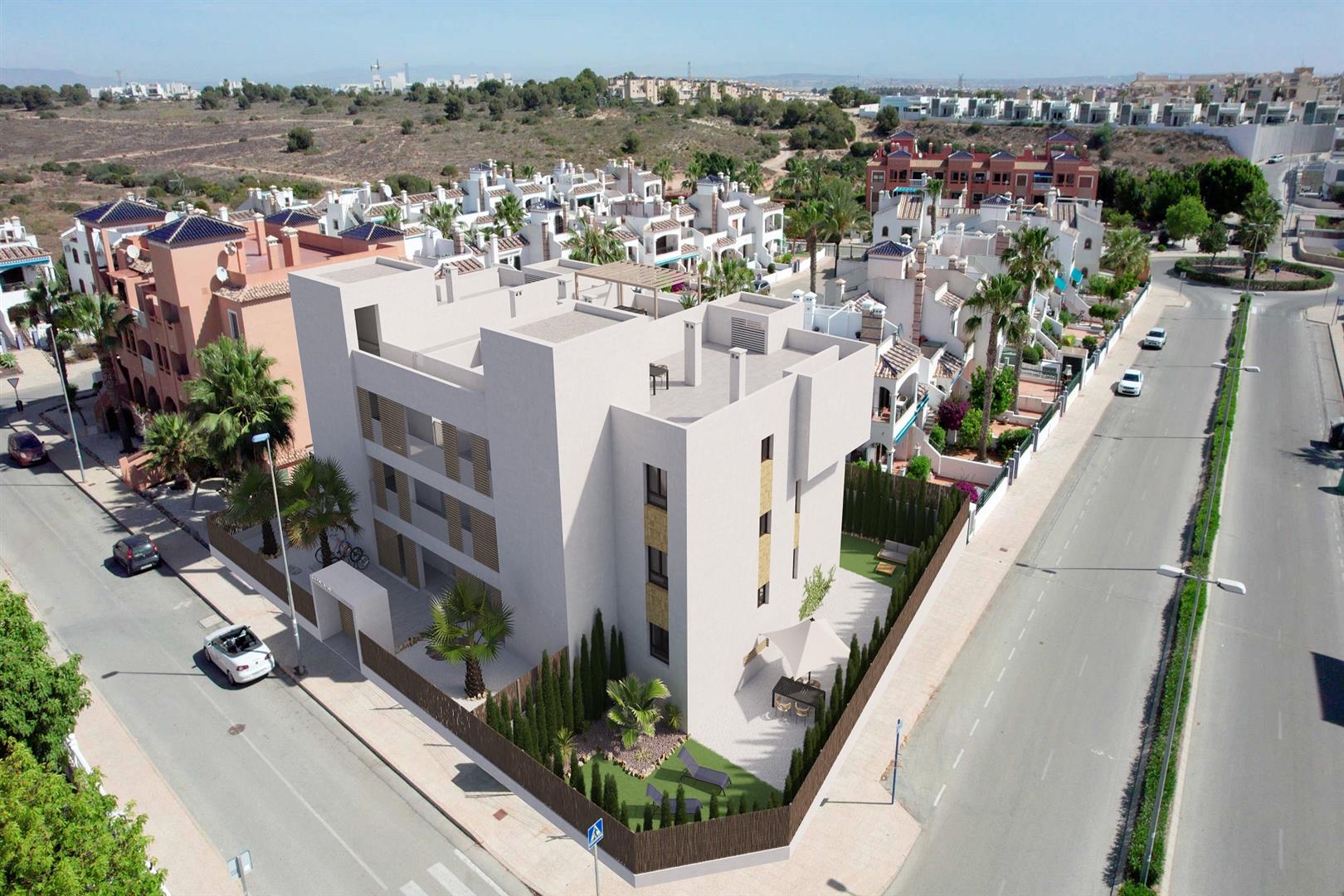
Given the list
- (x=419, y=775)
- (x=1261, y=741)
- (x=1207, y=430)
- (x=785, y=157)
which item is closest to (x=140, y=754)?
(x=419, y=775)

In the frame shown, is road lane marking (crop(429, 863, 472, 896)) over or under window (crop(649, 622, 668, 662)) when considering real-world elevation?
under

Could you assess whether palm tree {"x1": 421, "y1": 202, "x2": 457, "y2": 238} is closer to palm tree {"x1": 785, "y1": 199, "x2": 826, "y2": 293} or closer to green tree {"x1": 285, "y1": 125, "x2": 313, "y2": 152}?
palm tree {"x1": 785, "y1": 199, "x2": 826, "y2": 293}

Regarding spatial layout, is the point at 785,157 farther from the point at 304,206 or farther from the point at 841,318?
the point at 841,318

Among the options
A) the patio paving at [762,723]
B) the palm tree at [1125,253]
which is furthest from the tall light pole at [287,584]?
the palm tree at [1125,253]

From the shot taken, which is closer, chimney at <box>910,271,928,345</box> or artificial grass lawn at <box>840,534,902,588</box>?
artificial grass lawn at <box>840,534,902,588</box>

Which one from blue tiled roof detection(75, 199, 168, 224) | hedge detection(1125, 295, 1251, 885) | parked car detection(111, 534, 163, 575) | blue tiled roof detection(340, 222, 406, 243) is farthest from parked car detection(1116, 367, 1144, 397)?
blue tiled roof detection(75, 199, 168, 224)

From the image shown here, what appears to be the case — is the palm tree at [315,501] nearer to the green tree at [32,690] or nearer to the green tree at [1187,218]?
the green tree at [32,690]
